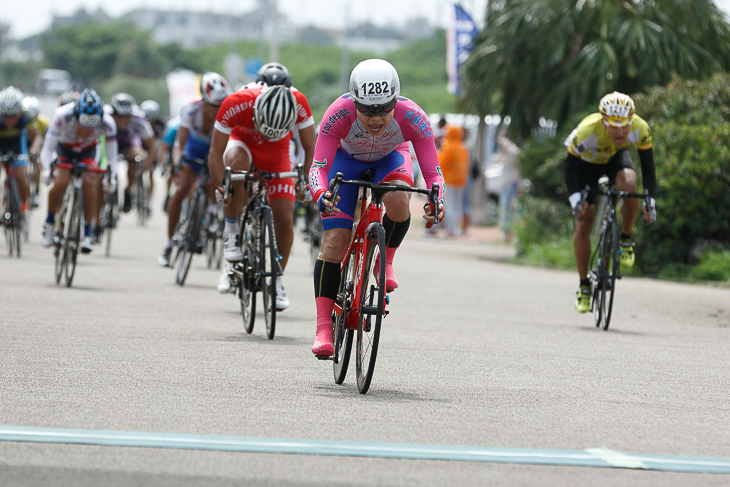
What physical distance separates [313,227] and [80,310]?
17.8 feet

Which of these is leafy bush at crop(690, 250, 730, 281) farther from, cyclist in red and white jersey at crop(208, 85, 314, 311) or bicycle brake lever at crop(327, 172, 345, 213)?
bicycle brake lever at crop(327, 172, 345, 213)

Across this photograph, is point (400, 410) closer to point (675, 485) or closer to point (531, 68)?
point (675, 485)

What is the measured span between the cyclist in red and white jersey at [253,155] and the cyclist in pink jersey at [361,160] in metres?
2.15

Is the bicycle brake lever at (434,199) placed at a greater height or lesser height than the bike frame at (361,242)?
greater

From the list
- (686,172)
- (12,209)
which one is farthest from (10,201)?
(686,172)

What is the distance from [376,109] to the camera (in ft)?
22.8

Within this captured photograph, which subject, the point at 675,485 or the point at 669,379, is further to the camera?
the point at 669,379

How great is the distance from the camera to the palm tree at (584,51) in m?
19.5

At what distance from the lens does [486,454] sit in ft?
17.9

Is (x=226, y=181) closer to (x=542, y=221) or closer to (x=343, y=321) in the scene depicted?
(x=343, y=321)

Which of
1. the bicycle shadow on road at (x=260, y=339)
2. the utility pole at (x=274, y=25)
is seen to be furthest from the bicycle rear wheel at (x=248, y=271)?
the utility pole at (x=274, y=25)

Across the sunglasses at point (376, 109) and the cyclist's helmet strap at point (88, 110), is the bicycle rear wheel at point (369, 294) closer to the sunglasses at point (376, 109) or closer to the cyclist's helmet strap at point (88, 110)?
the sunglasses at point (376, 109)

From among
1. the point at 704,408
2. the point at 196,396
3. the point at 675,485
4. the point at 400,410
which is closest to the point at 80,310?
the point at 196,396

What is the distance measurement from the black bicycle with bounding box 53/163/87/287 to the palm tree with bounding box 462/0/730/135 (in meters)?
9.50
